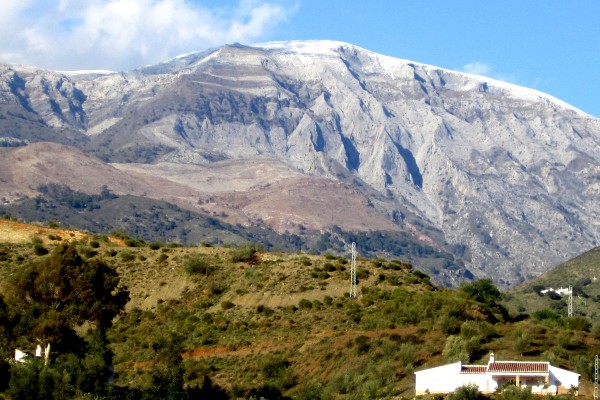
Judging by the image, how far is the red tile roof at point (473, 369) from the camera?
70.6 m

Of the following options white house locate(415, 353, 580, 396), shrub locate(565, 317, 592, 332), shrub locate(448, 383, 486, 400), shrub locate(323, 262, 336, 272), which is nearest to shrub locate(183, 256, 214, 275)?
shrub locate(323, 262, 336, 272)

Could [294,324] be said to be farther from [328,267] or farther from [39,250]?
[39,250]

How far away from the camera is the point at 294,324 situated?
94.9 metres

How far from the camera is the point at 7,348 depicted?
7081cm

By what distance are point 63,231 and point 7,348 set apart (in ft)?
175

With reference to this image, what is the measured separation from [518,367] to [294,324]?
89.3 ft

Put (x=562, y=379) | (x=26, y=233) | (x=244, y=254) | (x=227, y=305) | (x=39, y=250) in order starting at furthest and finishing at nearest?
(x=26, y=233)
(x=244, y=254)
(x=39, y=250)
(x=227, y=305)
(x=562, y=379)

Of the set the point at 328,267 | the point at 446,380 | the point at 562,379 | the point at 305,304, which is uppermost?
the point at 328,267

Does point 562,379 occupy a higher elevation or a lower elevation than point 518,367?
lower

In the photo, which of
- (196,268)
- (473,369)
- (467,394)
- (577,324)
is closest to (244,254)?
(196,268)

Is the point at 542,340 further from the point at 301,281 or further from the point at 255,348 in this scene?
the point at 301,281

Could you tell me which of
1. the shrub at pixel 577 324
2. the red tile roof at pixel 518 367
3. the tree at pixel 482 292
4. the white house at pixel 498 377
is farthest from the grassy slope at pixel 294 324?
the tree at pixel 482 292

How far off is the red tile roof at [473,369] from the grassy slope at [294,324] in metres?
3.47

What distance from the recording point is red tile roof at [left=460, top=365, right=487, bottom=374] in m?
70.6
